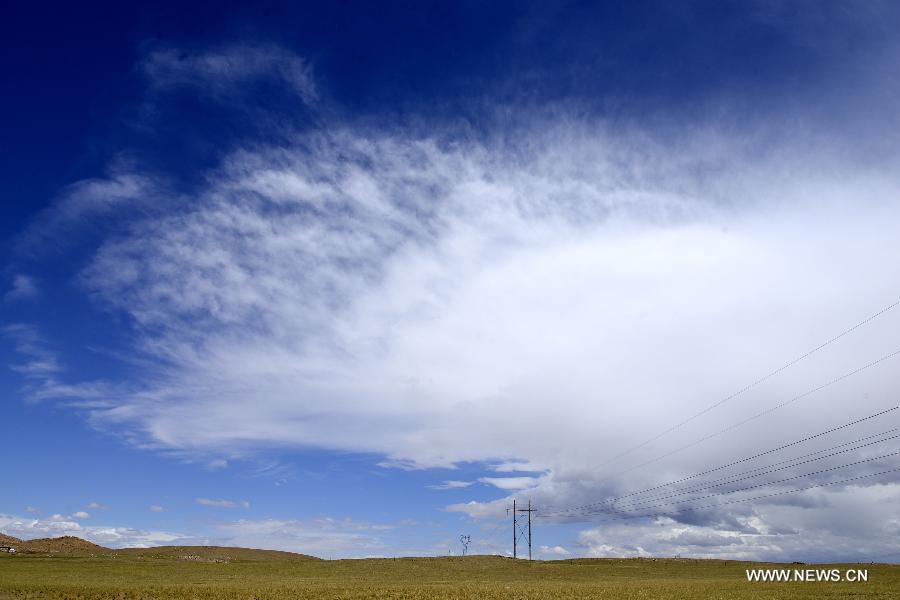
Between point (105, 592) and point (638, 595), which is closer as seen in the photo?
point (638, 595)

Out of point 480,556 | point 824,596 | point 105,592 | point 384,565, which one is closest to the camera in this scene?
point 824,596

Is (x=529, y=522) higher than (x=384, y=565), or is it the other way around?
(x=529, y=522)

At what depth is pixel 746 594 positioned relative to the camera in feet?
214

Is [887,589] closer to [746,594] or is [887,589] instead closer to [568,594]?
[746,594]

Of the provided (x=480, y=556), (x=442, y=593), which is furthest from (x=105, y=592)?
(x=480, y=556)

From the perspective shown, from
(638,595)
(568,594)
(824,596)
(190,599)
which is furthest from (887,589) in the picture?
(190,599)

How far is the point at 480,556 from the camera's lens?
18850cm

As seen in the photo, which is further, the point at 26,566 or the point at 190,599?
the point at 26,566

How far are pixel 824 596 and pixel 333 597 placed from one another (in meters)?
46.1

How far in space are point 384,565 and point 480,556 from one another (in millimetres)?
48005

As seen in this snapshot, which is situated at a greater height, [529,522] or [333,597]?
[529,522]

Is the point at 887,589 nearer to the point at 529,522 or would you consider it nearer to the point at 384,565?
the point at 529,522

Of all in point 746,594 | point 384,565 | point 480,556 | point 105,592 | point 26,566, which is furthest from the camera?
point 480,556

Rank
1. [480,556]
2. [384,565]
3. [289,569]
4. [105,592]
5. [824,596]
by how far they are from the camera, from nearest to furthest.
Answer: [824,596] → [105,592] → [289,569] → [384,565] → [480,556]
